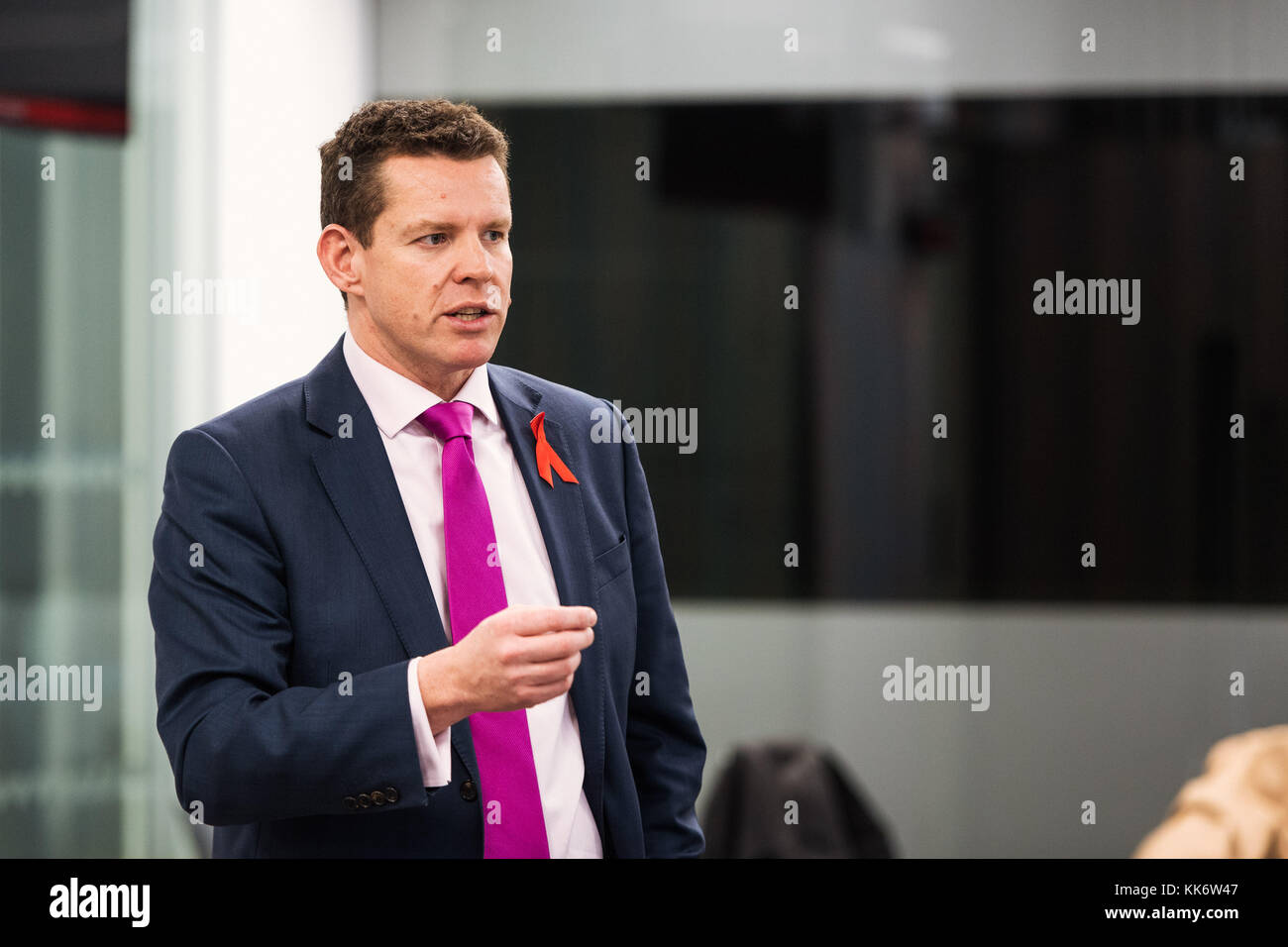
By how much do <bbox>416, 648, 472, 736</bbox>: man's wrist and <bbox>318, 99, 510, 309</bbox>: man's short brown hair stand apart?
0.45 meters

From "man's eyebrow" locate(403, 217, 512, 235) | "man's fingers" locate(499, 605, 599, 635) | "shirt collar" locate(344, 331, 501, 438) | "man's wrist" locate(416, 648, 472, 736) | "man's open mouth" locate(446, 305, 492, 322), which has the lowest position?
"man's wrist" locate(416, 648, 472, 736)

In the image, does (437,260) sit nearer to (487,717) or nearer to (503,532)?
(503,532)

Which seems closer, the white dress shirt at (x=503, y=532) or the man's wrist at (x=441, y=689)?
the man's wrist at (x=441, y=689)

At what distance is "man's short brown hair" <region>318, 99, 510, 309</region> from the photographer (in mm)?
1129

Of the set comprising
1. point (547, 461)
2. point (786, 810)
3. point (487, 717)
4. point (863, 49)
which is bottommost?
point (786, 810)

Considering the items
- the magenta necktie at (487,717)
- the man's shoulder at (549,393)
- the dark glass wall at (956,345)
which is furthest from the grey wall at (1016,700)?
the magenta necktie at (487,717)

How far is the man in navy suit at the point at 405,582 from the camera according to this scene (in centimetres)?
101

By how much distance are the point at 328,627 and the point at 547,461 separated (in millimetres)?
293

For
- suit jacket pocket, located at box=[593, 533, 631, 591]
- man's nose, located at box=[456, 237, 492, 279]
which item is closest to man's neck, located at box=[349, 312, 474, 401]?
man's nose, located at box=[456, 237, 492, 279]

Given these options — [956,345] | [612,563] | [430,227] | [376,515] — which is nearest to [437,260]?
[430,227]

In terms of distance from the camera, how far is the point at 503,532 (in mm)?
1144

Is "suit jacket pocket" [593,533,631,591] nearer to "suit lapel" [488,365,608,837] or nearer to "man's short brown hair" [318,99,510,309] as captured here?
"suit lapel" [488,365,608,837]

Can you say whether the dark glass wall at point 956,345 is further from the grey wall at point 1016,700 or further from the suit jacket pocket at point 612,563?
the suit jacket pocket at point 612,563
